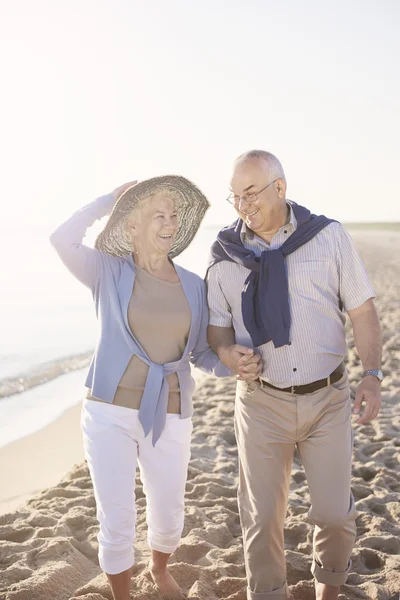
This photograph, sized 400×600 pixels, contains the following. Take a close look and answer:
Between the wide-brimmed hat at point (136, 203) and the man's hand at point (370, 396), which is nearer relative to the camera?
the man's hand at point (370, 396)

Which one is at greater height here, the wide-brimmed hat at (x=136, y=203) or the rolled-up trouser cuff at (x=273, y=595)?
the wide-brimmed hat at (x=136, y=203)

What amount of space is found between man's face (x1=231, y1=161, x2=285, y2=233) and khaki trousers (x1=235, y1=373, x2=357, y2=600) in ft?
2.72

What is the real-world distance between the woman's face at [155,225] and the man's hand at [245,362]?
0.69 meters

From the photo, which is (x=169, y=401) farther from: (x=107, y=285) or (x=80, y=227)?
(x=80, y=227)

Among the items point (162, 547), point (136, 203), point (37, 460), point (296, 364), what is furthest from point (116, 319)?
point (37, 460)

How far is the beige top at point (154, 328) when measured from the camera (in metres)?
3.27

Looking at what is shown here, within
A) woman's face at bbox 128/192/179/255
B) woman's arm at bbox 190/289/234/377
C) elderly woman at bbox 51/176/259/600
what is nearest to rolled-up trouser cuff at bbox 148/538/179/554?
elderly woman at bbox 51/176/259/600

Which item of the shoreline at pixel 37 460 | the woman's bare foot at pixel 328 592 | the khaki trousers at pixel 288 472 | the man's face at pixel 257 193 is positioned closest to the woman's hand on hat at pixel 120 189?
the man's face at pixel 257 193

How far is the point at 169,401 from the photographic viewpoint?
11.0 feet

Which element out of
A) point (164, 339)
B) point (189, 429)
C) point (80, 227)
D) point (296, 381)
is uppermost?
point (80, 227)

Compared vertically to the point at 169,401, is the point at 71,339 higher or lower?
lower

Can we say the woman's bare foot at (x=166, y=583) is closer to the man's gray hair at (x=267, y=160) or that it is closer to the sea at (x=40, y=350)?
the man's gray hair at (x=267, y=160)

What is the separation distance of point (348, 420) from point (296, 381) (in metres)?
0.34

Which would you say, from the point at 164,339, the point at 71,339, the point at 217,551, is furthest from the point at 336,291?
the point at 71,339
